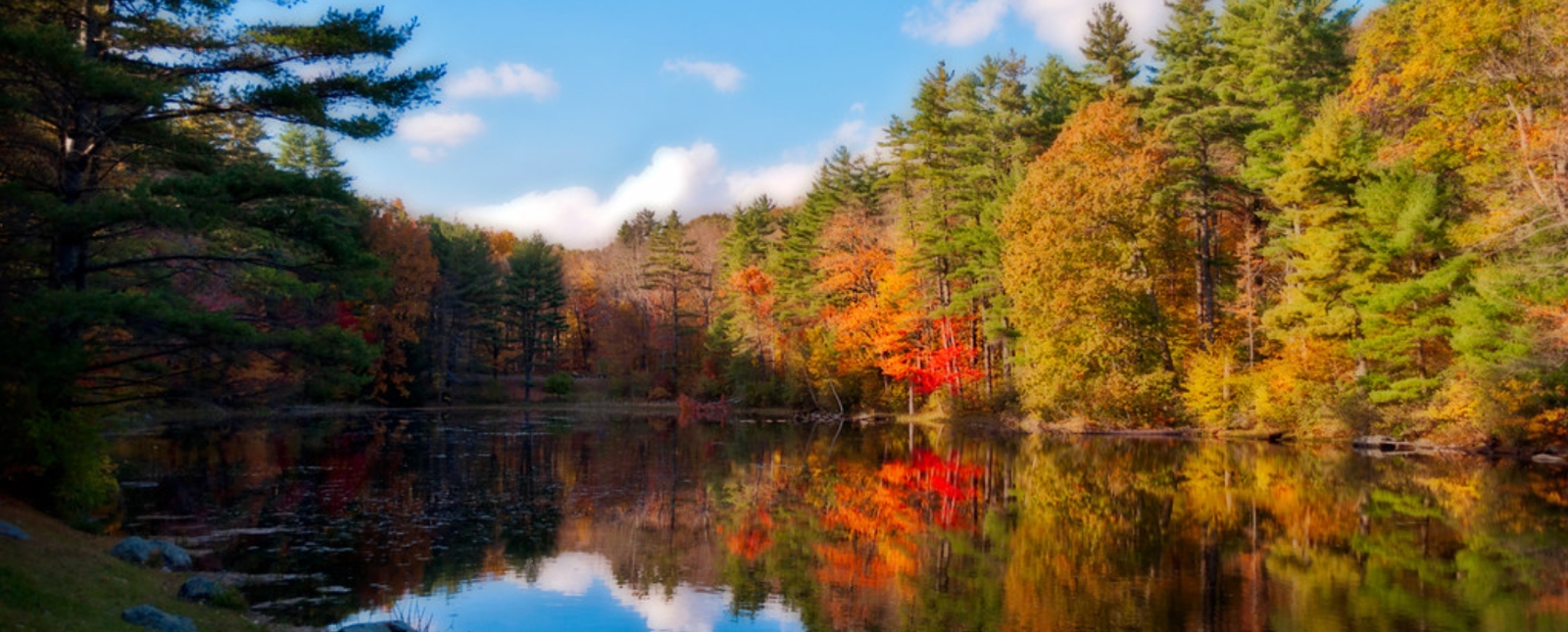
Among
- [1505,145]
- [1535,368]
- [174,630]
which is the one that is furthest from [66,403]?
[1535,368]

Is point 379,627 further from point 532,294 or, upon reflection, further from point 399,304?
point 532,294

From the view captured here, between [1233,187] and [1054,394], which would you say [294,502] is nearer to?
[1054,394]

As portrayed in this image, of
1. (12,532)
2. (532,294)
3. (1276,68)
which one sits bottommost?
(12,532)

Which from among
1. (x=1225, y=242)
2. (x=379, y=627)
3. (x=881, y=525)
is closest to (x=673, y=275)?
(x=1225, y=242)

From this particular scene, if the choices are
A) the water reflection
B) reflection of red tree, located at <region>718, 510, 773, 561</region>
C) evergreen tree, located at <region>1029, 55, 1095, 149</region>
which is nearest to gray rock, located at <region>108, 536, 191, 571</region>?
the water reflection

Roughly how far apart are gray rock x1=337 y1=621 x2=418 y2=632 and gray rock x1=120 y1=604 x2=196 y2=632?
4.17ft

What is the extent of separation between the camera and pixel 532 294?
66.7 meters

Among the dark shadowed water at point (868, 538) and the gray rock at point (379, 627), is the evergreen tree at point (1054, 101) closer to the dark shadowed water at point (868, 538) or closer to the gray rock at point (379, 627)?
the dark shadowed water at point (868, 538)

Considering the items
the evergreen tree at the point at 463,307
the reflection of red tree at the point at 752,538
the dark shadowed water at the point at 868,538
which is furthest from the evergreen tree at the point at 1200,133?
the evergreen tree at the point at 463,307

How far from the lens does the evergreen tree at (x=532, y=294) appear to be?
6550cm

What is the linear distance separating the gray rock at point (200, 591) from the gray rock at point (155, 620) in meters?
1.73

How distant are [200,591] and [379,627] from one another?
227 cm

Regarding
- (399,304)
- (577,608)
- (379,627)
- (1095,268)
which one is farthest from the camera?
(399,304)

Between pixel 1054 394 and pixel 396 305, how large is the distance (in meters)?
35.7
